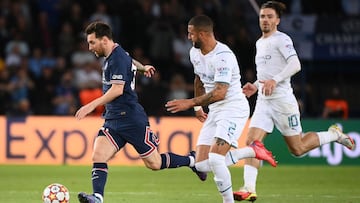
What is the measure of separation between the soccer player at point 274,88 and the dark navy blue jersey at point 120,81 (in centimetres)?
165

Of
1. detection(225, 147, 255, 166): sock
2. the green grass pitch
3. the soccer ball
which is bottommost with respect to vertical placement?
the green grass pitch

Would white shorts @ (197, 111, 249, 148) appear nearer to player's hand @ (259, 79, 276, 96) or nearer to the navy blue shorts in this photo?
player's hand @ (259, 79, 276, 96)

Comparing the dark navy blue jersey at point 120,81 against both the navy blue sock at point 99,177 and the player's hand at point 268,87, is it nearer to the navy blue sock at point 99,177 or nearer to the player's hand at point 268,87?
the navy blue sock at point 99,177

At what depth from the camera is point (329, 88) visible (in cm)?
2294

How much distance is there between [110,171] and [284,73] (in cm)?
633

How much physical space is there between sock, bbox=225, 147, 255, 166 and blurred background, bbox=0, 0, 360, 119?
30.9 feet

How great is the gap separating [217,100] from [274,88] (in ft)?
4.55

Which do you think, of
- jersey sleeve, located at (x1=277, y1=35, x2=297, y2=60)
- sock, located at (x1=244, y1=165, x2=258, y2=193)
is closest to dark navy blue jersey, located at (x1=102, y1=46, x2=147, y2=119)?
sock, located at (x1=244, y1=165, x2=258, y2=193)

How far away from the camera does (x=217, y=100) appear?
34.0ft

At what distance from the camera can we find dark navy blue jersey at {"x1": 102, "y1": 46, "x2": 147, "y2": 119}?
10344 mm

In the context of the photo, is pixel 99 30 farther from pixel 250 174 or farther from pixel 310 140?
pixel 310 140

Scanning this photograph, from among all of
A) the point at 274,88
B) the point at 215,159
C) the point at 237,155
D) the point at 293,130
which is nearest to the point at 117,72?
the point at 215,159

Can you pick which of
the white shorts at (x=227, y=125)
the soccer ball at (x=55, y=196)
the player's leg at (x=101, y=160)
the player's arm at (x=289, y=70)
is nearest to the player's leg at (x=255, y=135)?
the player's arm at (x=289, y=70)

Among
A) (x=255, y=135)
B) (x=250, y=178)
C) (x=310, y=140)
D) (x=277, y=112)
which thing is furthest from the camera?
(x=310, y=140)
